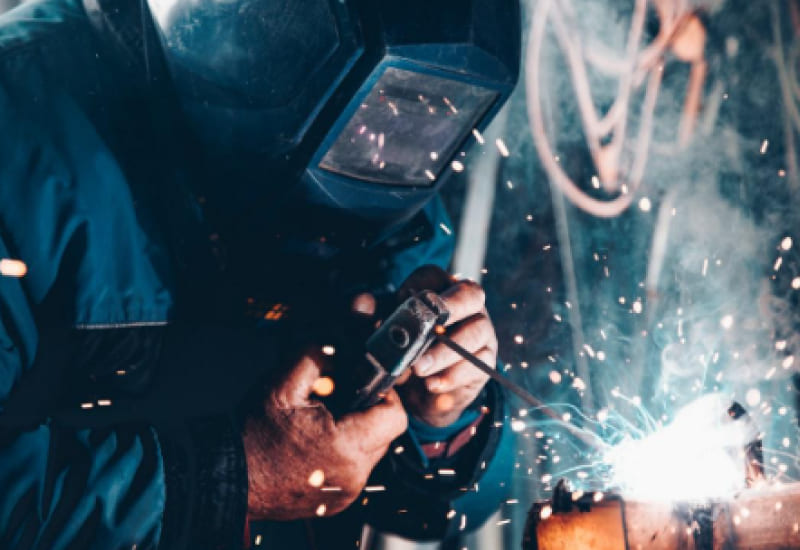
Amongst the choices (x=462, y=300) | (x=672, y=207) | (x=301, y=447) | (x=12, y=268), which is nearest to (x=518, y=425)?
(x=672, y=207)

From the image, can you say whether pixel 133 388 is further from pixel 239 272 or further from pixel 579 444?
pixel 579 444

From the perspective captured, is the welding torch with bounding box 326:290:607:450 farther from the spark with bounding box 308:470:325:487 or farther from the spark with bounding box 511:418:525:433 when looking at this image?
the spark with bounding box 511:418:525:433

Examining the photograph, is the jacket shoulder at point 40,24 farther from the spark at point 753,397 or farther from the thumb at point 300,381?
the spark at point 753,397

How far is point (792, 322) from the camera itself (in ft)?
9.67

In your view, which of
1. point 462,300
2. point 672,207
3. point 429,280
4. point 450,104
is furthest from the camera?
point 672,207

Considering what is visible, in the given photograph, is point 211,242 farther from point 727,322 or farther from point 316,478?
point 727,322

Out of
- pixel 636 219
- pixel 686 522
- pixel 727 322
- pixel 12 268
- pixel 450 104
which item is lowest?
pixel 686 522

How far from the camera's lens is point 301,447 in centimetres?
129

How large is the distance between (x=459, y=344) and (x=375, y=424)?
0.31 metres

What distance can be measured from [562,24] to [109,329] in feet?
9.72

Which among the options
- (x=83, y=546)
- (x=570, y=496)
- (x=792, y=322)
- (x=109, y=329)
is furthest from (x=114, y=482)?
(x=792, y=322)

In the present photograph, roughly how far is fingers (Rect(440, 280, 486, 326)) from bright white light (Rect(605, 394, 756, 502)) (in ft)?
1.74

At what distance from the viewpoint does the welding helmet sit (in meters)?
1.29

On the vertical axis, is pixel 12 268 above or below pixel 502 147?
below
